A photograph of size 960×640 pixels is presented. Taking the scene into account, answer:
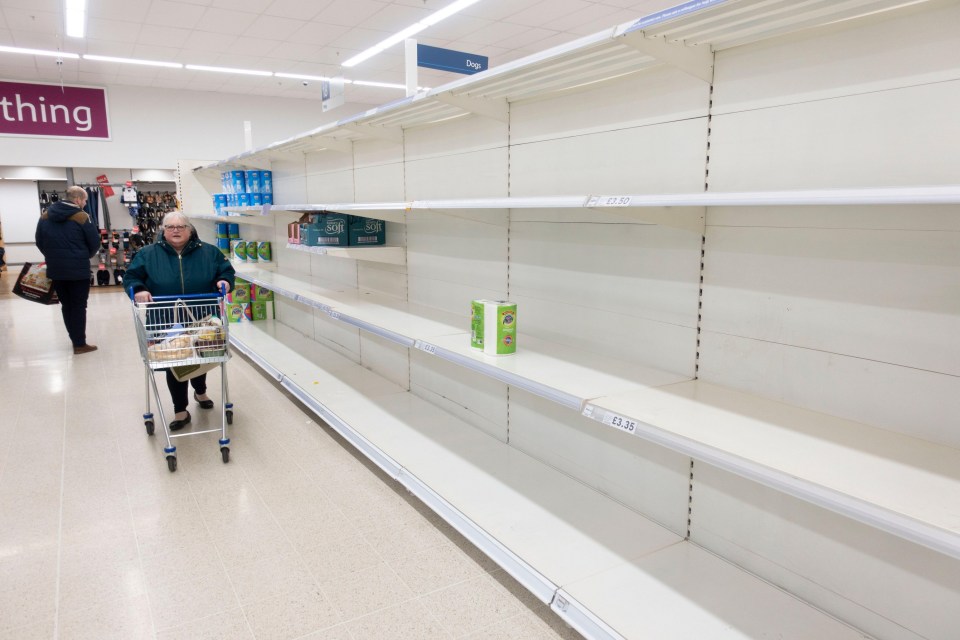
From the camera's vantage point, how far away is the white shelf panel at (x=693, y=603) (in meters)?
1.85

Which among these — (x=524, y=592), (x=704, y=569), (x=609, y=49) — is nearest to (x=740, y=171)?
(x=609, y=49)

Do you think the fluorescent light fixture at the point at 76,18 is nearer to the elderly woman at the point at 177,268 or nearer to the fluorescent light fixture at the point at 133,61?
the fluorescent light fixture at the point at 133,61

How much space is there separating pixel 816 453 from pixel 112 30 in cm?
936

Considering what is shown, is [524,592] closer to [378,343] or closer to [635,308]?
[635,308]

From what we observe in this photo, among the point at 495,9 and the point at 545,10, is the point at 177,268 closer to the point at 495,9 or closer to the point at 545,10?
the point at 495,9

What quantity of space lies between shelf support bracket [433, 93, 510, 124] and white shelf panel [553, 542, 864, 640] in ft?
6.94

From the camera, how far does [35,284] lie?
676 centimetres

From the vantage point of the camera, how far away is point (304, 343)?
584 centimetres

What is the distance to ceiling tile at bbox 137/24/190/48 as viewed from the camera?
7863 millimetres

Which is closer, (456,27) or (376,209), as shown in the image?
(376,209)

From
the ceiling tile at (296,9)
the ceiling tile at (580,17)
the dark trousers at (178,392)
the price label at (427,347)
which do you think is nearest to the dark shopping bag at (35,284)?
the dark trousers at (178,392)

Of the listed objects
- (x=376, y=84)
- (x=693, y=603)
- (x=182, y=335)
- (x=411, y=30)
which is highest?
(x=376, y=84)

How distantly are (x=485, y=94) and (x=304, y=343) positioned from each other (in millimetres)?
3608

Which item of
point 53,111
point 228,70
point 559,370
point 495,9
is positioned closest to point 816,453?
point 559,370
